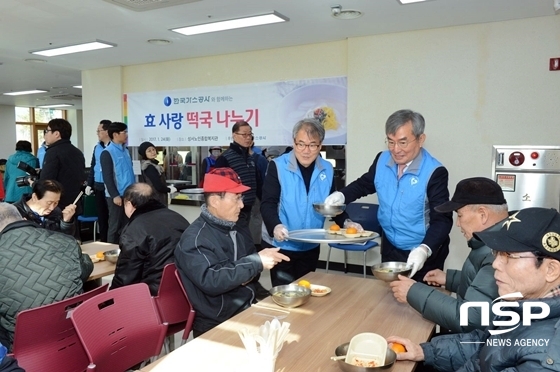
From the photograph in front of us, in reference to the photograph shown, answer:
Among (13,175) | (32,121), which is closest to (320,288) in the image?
(13,175)

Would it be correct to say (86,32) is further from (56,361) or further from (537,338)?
(537,338)

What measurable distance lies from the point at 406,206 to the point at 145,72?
15.5 ft

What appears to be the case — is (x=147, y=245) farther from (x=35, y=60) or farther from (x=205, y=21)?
(x=35, y=60)

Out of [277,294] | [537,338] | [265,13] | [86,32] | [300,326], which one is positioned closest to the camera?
[537,338]

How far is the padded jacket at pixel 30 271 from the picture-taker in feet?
6.22

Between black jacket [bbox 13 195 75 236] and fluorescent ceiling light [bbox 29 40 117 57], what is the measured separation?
2.30 metres

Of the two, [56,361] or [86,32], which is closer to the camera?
[56,361]

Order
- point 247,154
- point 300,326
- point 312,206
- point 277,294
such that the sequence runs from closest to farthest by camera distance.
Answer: point 300,326
point 277,294
point 312,206
point 247,154

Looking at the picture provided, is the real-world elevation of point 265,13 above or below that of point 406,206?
above

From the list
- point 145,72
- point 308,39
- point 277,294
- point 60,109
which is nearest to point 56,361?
point 277,294

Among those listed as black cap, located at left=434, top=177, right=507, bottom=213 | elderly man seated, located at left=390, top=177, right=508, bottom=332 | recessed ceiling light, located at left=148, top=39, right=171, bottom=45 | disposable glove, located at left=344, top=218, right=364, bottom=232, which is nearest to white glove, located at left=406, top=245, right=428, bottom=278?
elderly man seated, located at left=390, top=177, right=508, bottom=332

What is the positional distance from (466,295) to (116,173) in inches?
170

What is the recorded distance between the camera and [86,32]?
4375 mm

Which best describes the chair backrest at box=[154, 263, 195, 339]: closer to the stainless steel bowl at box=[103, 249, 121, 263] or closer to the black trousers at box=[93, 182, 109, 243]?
the stainless steel bowl at box=[103, 249, 121, 263]
